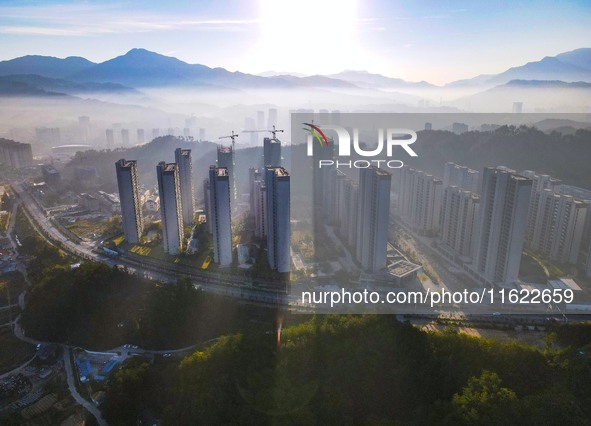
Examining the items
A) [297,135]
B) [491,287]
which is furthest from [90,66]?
[491,287]

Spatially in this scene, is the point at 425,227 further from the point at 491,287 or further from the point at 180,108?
the point at 180,108

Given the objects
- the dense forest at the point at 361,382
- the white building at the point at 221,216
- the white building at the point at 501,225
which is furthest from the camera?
the white building at the point at 221,216

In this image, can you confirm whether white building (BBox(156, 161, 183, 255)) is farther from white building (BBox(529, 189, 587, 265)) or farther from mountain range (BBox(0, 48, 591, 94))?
white building (BBox(529, 189, 587, 265))

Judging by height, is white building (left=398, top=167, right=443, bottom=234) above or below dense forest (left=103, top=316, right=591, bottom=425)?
above

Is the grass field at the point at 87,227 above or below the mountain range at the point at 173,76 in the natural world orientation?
below

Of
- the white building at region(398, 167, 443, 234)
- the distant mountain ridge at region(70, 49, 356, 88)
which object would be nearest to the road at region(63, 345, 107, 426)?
the white building at region(398, 167, 443, 234)

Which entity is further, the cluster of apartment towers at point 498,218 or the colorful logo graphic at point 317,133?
the colorful logo graphic at point 317,133

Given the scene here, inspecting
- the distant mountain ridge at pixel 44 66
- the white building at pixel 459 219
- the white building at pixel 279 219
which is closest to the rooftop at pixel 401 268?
the white building at pixel 459 219

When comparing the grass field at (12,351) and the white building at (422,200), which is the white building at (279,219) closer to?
the grass field at (12,351)
